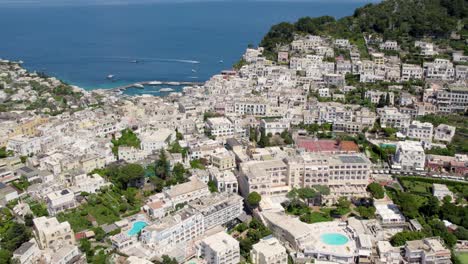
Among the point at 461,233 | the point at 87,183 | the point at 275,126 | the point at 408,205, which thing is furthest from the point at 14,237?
the point at 461,233

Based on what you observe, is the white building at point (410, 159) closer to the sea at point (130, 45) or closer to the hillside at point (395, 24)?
the hillside at point (395, 24)

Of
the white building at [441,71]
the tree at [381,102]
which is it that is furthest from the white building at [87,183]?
the white building at [441,71]

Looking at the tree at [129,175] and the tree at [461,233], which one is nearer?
the tree at [461,233]

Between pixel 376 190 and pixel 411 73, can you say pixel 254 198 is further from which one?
pixel 411 73

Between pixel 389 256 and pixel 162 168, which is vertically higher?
pixel 162 168

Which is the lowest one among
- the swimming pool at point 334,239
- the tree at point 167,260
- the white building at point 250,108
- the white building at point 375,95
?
the swimming pool at point 334,239
